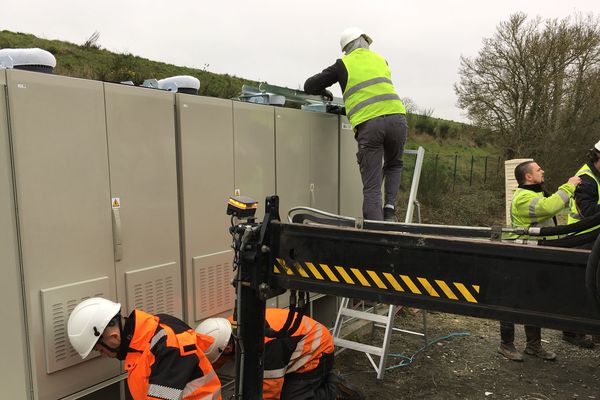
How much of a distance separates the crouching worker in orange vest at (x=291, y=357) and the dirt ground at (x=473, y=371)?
1.17 metres

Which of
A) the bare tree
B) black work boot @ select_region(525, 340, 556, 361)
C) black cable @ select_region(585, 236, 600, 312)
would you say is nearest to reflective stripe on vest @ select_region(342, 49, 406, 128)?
black work boot @ select_region(525, 340, 556, 361)

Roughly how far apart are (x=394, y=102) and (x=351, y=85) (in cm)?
43

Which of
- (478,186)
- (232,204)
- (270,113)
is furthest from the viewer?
(478,186)

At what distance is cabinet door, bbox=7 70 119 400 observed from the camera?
2.56 metres

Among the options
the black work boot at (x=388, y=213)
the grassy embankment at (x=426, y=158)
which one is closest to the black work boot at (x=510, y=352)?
the black work boot at (x=388, y=213)

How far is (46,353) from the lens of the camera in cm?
267

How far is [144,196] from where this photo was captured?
3.22 metres

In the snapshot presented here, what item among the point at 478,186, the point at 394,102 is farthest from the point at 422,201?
the point at 394,102

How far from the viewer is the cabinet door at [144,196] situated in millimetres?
3047

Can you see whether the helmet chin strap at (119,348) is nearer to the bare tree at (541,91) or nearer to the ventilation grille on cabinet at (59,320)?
the ventilation grille on cabinet at (59,320)

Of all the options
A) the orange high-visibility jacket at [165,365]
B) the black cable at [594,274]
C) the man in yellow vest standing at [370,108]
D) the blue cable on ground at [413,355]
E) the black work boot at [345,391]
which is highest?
the man in yellow vest standing at [370,108]

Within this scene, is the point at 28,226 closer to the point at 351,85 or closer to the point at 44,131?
the point at 44,131

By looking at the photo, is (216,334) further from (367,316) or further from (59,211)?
(367,316)

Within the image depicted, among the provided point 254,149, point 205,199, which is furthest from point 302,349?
point 254,149
